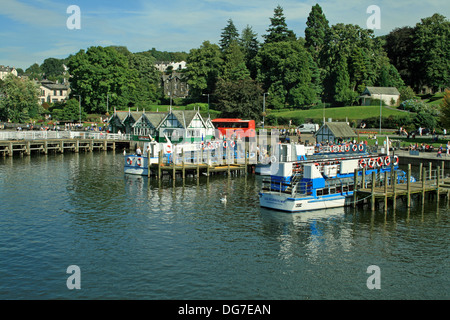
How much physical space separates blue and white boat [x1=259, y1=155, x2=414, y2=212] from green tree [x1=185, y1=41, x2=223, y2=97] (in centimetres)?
9957

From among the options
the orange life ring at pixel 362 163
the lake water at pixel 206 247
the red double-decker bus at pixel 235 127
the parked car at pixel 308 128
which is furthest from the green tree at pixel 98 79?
the orange life ring at pixel 362 163

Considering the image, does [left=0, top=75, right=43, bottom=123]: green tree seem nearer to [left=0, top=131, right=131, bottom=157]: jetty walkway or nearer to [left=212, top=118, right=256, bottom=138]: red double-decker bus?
[left=0, top=131, right=131, bottom=157]: jetty walkway

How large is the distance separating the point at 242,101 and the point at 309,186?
77063 millimetres

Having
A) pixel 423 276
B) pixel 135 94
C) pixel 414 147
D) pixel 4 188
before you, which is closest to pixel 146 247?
pixel 423 276

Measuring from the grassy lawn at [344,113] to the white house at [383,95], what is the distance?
24.8ft

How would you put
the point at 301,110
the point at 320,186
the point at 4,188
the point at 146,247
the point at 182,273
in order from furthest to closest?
the point at 301,110
the point at 4,188
the point at 320,186
the point at 146,247
the point at 182,273

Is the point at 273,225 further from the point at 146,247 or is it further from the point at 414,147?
the point at 414,147

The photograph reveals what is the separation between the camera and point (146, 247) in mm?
31438

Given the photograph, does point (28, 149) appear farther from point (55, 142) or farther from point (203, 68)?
point (203, 68)

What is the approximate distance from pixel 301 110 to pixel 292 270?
3875 inches

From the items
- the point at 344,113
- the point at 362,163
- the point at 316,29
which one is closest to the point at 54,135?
the point at 362,163

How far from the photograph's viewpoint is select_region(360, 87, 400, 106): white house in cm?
12075

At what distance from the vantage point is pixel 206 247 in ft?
104
